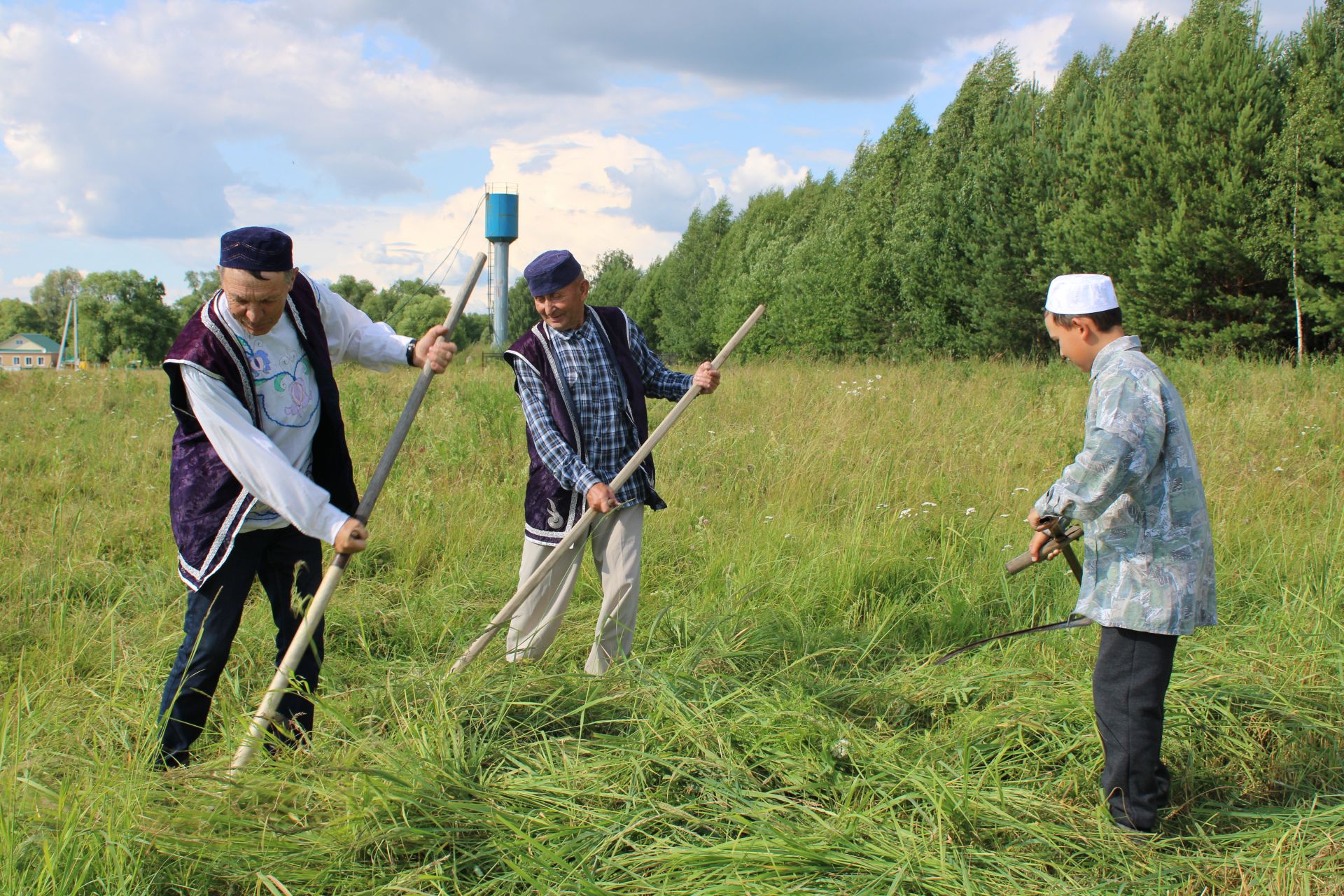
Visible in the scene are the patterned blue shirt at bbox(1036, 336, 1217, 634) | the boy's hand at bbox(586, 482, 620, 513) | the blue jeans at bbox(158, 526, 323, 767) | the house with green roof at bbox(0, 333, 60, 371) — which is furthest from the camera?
the house with green roof at bbox(0, 333, 60, 371)

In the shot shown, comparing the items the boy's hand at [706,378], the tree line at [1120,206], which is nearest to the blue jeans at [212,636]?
the boy's hand at [706,378]

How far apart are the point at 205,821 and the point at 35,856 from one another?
0.36 m

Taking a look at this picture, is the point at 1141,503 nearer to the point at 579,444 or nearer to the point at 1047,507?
the point at 1047,507

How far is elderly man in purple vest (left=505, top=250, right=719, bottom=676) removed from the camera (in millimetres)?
3234

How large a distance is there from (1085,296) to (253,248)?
2.21 meters

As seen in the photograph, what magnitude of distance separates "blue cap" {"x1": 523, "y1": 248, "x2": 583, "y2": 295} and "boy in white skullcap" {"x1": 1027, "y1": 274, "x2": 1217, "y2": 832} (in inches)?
65.5

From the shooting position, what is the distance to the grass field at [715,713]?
2.06 meters

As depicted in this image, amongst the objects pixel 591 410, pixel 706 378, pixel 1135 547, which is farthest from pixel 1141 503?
pixel 591 410

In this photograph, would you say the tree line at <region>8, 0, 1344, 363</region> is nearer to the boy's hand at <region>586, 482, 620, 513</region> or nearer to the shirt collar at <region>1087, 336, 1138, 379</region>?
the boy's hand at <region>586, 482, 620, 513</region>

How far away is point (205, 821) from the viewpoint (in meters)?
2.03

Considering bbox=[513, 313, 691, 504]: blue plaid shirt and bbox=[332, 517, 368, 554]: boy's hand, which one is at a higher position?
bbox=[513, 313, 691, 504]: blue plaid shirt

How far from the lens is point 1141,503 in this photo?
232 cm

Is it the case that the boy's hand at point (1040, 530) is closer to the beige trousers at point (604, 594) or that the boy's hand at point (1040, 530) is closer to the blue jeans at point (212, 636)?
the beige trousers at point (604, 594)

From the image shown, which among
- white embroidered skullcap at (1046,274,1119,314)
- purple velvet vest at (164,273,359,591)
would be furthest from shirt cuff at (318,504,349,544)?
white embroidered skullcap at (1046,274,1119,314)
